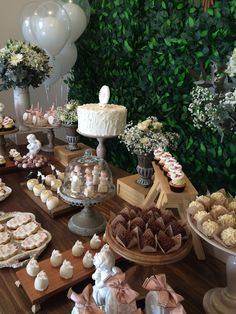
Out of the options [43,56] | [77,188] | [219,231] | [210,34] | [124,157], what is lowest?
[124,157]

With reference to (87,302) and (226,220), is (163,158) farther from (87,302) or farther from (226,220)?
(87,302)

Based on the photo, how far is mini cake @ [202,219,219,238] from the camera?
805mm

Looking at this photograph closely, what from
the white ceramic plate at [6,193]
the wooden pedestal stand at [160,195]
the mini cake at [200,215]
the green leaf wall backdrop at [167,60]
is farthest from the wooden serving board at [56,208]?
the mini cake at [200,215]

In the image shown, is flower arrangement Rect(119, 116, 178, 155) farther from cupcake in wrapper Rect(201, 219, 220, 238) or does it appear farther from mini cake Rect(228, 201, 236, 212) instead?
cupcake in wrapper Rect(201, 219, 220, 238)

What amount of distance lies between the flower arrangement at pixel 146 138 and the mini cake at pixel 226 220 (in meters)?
0.61

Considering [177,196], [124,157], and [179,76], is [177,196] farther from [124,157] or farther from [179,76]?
[124,157]

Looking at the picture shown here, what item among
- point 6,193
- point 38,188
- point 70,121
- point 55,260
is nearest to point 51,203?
point 38,188

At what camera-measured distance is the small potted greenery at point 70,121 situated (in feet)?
6.66

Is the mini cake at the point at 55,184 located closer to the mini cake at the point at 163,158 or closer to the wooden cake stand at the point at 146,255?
the mini cake at the point at 163,158

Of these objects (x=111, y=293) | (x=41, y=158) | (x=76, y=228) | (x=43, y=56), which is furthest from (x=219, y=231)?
Answer: (x=43, y=56)

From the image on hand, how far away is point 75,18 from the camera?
2.10m

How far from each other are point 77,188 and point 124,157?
968 mm

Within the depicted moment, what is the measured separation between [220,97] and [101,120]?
0.72 metres

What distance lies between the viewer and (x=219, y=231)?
2.68ft
